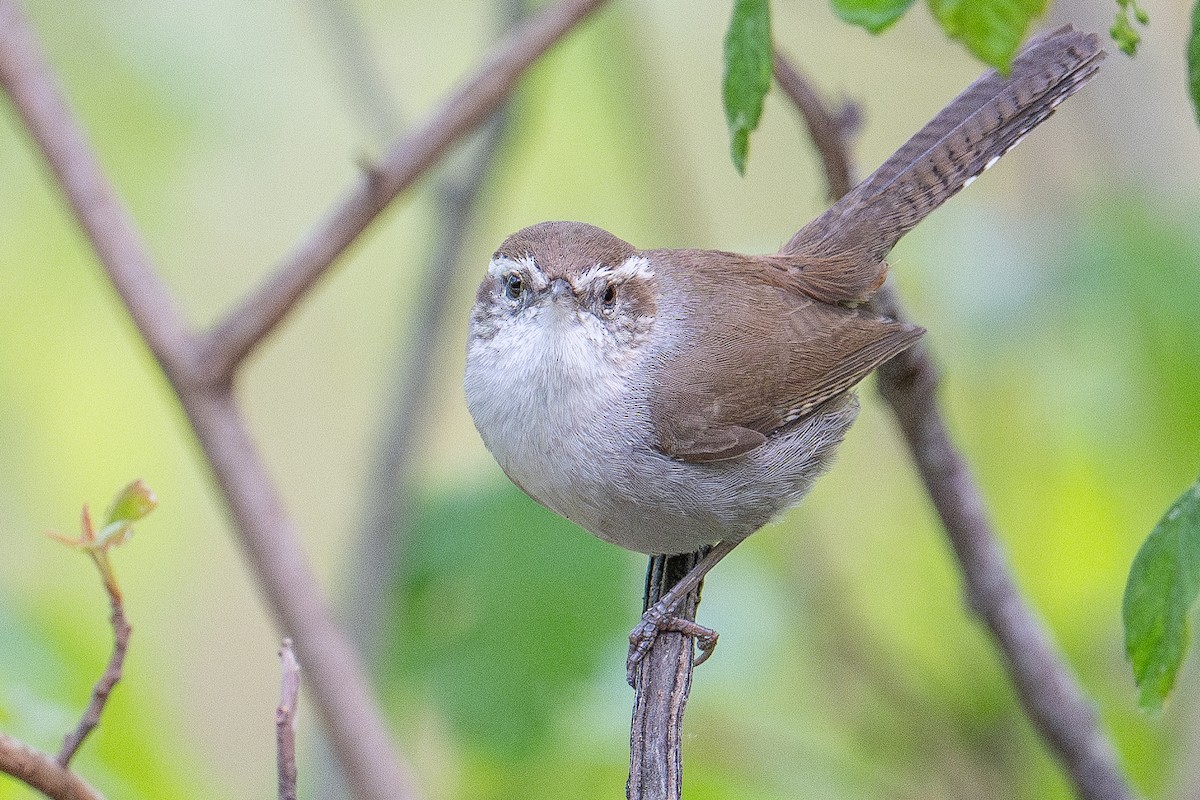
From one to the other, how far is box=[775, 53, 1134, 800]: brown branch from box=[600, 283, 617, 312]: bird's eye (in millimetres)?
547

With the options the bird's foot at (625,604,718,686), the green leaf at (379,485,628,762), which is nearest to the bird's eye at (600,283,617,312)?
the bird's foot at (625,604,718,686)

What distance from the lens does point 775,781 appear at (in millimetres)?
3570

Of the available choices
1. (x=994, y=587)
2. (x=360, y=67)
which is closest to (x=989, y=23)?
(x=994, y=587)

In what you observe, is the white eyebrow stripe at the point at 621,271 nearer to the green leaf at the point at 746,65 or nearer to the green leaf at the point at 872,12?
the green leaf at the point at 746,65

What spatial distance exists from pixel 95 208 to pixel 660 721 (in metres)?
2.06

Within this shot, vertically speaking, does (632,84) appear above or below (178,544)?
above

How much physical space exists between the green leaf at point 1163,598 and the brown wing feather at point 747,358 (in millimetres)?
1184

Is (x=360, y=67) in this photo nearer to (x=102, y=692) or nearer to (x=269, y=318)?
(x=269, y=318)

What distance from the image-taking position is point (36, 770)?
166 cm

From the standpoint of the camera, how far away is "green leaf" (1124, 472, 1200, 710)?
4.83ft

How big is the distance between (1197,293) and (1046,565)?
3.26ft

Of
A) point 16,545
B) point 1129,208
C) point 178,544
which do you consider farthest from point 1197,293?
point 16,545

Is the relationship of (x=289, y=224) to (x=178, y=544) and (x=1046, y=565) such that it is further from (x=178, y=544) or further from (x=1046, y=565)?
(x=1046, y=565)

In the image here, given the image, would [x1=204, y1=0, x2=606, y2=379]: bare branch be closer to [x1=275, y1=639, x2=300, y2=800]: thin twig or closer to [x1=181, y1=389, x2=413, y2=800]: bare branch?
[x1=181, y1=389, x2=413, y2=800]: bare branch
